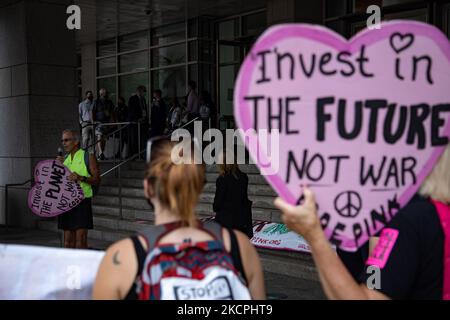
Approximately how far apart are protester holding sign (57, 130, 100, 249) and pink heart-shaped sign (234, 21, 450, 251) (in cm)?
472

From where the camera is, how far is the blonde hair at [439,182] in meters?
1.95

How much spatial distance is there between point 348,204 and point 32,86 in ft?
34.1

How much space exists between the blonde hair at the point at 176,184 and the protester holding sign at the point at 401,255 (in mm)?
312

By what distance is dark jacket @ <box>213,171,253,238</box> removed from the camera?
632cm

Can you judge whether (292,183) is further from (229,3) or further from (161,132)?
A: (229,3)

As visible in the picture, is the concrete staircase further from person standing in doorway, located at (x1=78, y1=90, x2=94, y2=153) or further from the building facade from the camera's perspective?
person standing in doorway, located at (x1=78, y1=90, x2=94, y2=153)

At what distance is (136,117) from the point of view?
51.5 feet

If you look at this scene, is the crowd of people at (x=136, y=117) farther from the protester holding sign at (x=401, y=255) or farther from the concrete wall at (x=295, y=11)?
the protester holding sign at (x=401, y=255)

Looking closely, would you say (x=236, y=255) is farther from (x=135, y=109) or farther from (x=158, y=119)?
(x=135, y=109)

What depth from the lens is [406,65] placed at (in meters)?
2.03

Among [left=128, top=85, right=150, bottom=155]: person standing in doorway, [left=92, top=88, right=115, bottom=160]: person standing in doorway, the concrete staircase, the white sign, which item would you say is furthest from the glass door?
the white sign

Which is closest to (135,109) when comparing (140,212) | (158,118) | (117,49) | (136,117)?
(136,117)
